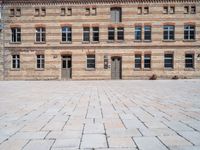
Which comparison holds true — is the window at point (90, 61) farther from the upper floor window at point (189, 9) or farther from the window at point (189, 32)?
the upper floor window at point (189, 9)

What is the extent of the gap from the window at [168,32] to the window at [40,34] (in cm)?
1346

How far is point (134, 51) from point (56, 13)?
31.7 feet

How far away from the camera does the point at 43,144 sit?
4.78 metres

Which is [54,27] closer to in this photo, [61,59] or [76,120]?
[61,59]

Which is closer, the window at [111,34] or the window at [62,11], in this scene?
the window at [111,34]

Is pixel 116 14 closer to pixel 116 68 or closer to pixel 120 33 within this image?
pixel 120 33

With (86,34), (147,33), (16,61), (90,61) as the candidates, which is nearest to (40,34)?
(16,61)

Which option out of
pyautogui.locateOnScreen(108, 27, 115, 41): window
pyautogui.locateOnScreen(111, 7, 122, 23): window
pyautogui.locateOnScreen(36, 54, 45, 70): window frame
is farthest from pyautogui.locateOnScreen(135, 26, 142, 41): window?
pyautogui.locateOnScreen(36, 54, 45, 70): window frame

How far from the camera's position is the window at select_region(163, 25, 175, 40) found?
107ft

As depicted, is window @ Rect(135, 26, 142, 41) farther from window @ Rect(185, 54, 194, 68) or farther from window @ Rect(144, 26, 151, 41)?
window @ Rect(185, 54, 194, 68)

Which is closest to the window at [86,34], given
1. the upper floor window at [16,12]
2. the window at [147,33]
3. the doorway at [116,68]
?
the doorway at [116,68]

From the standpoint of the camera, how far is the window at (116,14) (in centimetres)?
3316

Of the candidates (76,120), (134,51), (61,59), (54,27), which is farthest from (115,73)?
(76,120)

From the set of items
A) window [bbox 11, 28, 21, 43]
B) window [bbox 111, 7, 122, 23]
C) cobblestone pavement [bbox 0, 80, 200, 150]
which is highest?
window [bbox 111, 7, 122, 23]
